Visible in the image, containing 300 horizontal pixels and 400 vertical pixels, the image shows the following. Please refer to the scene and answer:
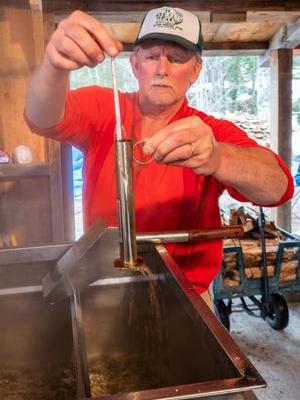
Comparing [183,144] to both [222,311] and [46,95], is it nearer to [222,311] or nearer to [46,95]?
[46,95]

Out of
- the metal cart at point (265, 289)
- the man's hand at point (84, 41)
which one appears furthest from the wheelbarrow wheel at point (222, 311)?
the man's hand at point (84, 41)

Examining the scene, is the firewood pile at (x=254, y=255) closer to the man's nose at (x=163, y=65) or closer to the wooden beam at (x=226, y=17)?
the wooden beam at (x=226, y=17)

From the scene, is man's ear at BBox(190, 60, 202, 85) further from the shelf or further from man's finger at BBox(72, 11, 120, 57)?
the shelf

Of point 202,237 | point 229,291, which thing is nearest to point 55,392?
point 202,237

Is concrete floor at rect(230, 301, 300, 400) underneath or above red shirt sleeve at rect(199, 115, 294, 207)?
underneath

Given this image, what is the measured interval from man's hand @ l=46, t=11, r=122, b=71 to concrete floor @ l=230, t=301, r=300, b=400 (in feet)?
5.88

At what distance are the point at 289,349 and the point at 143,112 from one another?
1897mm

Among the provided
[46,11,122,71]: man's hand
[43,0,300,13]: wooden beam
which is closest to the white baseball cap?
[46,11,122,71]: man's hand

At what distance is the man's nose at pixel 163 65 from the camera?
1.21 m

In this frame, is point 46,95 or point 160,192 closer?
point 46,95

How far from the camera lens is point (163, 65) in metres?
1.23

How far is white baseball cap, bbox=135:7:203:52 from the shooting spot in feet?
4.02

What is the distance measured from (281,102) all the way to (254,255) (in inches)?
41.3

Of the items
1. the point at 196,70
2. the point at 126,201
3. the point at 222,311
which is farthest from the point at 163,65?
the point at 222,311
